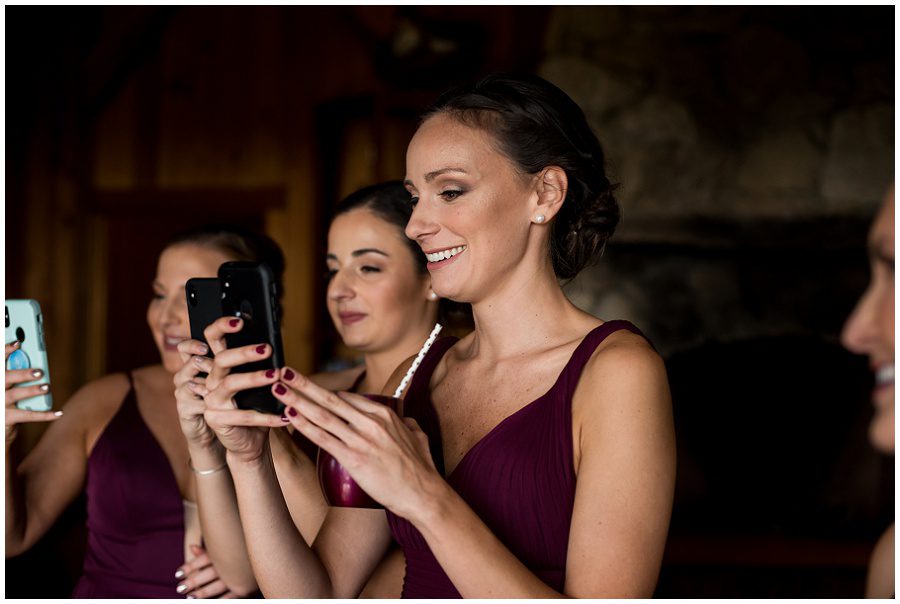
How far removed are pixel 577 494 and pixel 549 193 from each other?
476 mm

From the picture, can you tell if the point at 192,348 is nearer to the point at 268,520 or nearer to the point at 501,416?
the point at 268,520

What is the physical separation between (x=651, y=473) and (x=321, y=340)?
3.51 meters

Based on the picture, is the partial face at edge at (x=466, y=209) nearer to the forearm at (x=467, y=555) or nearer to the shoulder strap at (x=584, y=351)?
the shoulder strap at (x=584, y=351)

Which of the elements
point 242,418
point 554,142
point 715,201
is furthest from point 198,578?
point 715,201

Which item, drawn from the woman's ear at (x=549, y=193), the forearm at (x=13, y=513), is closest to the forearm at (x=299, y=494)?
the forearm at (x=13, y=513)

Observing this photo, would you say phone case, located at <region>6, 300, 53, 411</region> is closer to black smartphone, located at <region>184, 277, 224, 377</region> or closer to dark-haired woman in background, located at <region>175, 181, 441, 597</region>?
black smartphone, located at <region>184, 277, 224, 377</region>

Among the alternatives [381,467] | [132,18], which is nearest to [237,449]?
[381,467]

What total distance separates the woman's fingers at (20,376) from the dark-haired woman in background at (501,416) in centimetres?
45

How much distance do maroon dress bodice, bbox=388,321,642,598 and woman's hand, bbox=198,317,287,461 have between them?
0.28 m

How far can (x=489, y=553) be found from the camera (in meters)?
1.17

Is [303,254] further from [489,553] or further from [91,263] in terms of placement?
[489,553]

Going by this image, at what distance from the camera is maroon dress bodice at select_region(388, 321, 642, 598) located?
4.21 ft

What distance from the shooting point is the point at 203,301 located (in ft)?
4.54

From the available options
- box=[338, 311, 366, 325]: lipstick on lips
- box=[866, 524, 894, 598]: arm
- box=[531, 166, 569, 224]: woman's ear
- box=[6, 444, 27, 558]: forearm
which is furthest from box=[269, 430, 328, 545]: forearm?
box=[866, 524, 894, 598]: arm
